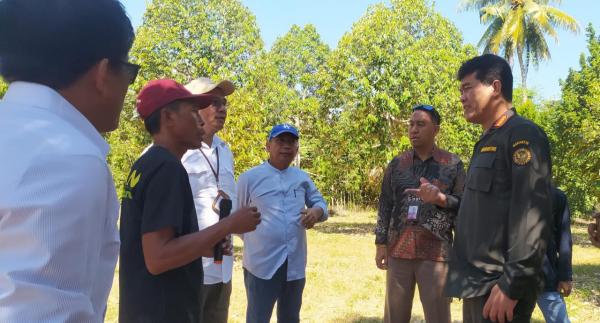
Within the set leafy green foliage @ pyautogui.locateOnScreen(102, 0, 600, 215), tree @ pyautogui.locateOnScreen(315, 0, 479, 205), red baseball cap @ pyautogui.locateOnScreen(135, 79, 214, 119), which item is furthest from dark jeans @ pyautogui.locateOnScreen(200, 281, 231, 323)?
tree @ pyautogui.locateOnScreen(315, 0, 479, 205)

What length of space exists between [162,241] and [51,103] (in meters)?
1.03

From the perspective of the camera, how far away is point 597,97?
13219mm

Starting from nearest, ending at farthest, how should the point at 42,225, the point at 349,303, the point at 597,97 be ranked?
the point at 42,225
the point at 349,303
the point at 597,97

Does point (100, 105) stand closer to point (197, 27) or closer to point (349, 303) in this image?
point (349, 303)

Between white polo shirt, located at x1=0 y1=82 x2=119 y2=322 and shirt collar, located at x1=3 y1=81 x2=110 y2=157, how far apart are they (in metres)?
0.04

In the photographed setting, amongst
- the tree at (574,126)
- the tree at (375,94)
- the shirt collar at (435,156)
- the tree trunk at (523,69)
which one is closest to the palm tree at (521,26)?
the tree trunk at (523,69)

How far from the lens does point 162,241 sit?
6.81 feet

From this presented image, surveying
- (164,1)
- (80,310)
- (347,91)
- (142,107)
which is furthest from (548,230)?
(164,1)

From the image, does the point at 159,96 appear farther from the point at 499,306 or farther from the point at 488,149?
the point at 499,306

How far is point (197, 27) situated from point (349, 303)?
11608 millimetres

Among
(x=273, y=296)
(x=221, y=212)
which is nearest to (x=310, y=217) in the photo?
(x=273, y=296)

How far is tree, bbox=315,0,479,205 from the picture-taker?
50.3ft

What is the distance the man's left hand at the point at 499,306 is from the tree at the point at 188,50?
7833mm

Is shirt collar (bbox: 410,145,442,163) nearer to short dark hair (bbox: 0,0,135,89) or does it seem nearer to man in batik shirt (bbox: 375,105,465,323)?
man in batik shirt (bbox: 375,105,465,323)
